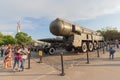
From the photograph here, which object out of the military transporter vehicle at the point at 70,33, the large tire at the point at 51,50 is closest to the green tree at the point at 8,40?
the large tire at the point at 51,50

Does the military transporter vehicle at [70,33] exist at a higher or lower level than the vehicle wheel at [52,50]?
higher

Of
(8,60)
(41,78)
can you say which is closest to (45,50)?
(8,60)

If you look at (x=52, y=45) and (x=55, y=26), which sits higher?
(x=55, y=26)

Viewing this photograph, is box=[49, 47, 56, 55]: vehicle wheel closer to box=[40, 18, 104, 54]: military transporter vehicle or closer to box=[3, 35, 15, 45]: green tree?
box=[40, 18, 104, 54]: military transporter vehicle

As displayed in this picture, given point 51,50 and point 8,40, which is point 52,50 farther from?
point 8,40

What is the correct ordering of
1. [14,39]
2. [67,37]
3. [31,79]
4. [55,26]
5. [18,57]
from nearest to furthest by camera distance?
[31,79]
[18,57]
[55,26]
[67,37]
[14,39]

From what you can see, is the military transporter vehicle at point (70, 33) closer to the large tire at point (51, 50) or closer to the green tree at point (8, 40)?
the large tire at point (51, 50)

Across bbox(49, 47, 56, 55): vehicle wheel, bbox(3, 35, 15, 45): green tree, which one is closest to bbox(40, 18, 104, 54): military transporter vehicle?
bbox(49, 47, 56, 55): vehicle wheel

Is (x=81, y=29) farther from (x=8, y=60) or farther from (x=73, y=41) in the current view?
(x=8, y=60)

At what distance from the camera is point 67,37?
23.6 m

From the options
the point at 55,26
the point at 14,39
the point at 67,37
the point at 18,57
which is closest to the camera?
the point at 18,57

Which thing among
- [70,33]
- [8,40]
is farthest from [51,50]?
[8,40]

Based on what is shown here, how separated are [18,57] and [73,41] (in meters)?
10.0

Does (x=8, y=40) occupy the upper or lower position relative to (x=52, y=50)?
upper
